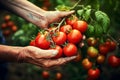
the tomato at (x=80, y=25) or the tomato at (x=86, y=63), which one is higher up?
the tomato at (x=80, y=25)

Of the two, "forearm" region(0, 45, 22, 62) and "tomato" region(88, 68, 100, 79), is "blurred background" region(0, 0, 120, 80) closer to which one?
"tomato" region(88, 68, 100, 79)

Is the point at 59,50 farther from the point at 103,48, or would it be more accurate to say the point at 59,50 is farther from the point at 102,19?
the point at 103,48

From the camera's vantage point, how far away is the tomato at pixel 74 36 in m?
2.81

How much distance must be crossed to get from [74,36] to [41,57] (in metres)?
0.34

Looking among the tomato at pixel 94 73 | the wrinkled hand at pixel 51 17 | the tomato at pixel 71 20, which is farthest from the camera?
the tomato at pixel 94 73

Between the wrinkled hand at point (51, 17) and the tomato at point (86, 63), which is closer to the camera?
the wrinkled hand at point (51, 17)

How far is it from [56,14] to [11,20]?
219 centimetres

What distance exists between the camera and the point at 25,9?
3436 millimetres

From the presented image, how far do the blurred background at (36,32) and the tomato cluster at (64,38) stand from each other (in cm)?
43

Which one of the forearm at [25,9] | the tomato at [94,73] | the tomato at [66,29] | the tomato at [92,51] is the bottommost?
the tomato at [94,73]

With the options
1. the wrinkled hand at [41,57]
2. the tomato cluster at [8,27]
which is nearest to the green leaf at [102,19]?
the wrinkled hand at [41,57]

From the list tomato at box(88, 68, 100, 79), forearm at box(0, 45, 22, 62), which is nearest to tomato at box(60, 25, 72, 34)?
forearm at box(0, 45, 22, 62)

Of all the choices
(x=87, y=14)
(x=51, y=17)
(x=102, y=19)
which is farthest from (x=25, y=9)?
(x=102, y=19)

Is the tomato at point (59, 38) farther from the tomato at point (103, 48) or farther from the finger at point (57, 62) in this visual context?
the tomato at point (103, 48)
